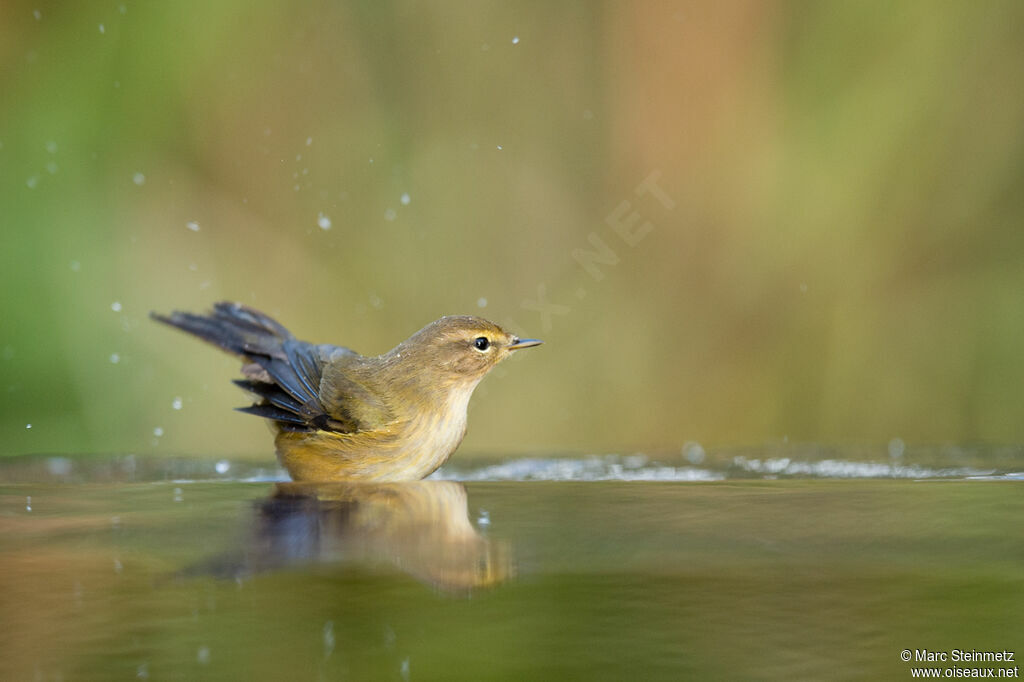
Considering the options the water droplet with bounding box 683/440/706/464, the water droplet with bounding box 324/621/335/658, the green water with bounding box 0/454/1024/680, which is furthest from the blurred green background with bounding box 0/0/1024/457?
the water droplet with bounding box 324/621/335/658

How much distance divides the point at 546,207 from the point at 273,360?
2678mm

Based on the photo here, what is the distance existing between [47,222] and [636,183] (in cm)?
307

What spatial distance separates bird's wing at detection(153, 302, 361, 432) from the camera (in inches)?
158

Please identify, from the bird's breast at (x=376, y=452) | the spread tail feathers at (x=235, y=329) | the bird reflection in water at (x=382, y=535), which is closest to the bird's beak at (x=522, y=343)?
the bird's breast at (x=376, y=452)

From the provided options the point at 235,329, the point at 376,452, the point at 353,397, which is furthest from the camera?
the point at 235,329


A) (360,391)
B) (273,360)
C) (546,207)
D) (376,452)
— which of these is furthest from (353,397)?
(546,207)

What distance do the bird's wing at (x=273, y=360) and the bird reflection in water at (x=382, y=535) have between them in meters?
1.57

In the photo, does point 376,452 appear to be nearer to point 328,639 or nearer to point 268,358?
point 268,358

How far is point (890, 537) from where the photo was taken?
1.94 meters

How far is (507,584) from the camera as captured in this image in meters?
1.55

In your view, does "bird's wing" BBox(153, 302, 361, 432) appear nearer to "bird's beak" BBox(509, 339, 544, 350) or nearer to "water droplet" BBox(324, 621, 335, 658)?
"bird's beak" BBox(509, 339, 544, 350)

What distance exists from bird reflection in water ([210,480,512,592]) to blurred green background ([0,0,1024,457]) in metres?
4.04

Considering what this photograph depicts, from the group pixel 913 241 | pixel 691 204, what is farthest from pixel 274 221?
pixel 913 241

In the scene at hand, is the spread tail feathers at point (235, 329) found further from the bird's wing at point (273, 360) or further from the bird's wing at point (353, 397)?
the bird's wing at point (353, 397)
